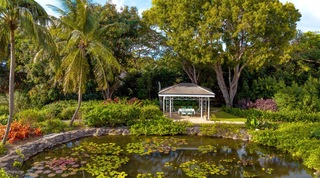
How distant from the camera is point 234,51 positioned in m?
17.8

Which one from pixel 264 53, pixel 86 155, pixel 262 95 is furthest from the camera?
pixel 262 95

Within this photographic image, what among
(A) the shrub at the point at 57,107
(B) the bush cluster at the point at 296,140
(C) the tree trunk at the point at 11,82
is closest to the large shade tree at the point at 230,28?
(B) the bush cluster at the point at 296,140

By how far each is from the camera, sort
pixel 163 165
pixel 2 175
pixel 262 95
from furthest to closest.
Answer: pixel 262 95
pixel 163 165
pixel 2 175

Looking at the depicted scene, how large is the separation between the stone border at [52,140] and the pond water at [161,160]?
32 cm

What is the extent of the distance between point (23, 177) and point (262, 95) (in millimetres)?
16865

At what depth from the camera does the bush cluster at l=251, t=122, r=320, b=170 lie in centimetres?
871

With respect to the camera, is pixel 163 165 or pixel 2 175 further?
pixel 163 165

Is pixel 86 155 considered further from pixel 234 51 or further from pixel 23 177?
pixel 234 51

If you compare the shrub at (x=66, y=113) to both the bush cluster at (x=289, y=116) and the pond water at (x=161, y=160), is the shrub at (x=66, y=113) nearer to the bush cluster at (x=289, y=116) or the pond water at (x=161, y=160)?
the pond water at (x=161, y=160)

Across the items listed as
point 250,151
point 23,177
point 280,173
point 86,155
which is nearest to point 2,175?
point 23,177

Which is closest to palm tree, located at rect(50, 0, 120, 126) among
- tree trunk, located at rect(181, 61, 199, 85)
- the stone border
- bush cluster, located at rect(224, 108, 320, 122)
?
the stone border

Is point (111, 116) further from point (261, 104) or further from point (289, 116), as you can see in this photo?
point (261, 104)

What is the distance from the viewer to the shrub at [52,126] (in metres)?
11.9

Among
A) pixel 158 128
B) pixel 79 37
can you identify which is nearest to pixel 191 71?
pixel 158 128
